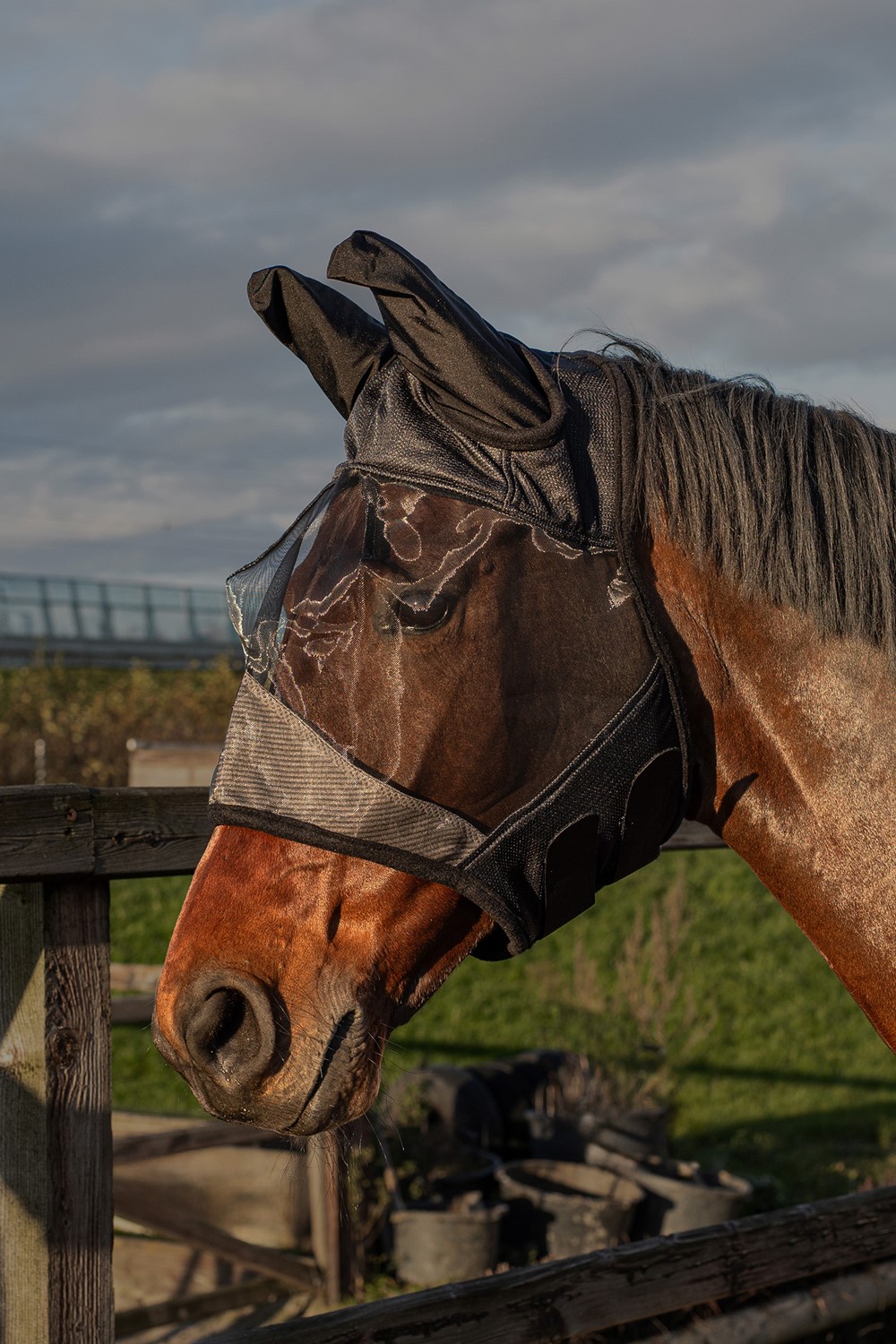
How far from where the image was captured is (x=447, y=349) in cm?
148

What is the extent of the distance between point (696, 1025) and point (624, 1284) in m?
5.62

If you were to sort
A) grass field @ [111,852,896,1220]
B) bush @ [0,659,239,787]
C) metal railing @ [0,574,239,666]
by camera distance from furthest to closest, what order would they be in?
metal railing @ [0,574,239,666] → bush @ [0,659,239,787] → grass field @ [111,852,896,1220]

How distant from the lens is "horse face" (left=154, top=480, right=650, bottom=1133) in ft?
4.69

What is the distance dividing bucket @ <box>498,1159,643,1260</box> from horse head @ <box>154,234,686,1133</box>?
3.36m

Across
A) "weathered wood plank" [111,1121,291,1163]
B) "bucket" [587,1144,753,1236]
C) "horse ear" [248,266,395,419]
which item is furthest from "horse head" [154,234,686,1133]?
"bucket" [587,1144,753,1236]

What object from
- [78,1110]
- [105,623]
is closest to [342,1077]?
[78,1110]

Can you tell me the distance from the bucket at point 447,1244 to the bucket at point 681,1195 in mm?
618

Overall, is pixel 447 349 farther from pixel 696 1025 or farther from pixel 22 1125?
pixel 696 1025

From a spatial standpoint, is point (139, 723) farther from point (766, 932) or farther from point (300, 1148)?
point (300, 1148)

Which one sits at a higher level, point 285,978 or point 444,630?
point 444,630

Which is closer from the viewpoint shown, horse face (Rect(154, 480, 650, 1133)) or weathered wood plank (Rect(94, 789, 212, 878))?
horse face (Rect(154, 480, 650, 1133))

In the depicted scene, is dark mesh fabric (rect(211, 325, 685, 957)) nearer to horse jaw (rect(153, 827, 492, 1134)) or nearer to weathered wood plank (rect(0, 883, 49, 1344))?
horse jaw (rect(153, 827, 492, 1134))

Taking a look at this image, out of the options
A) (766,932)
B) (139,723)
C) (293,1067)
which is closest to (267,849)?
(293,1067)

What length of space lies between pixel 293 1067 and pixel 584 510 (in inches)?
30.6
